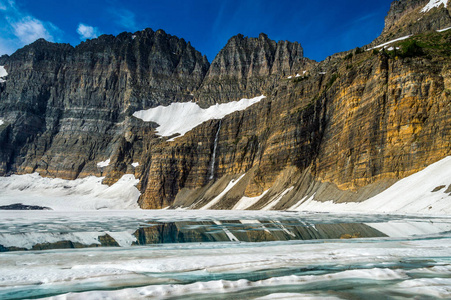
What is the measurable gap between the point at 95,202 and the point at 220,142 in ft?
201

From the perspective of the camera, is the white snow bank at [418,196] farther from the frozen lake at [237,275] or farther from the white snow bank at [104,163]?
the white snow bank at [104,163]

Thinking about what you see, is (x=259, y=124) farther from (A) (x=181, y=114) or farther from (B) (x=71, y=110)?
(B) (x=71, y=110)

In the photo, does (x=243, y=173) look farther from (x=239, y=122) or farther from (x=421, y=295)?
(x=421, y=295)

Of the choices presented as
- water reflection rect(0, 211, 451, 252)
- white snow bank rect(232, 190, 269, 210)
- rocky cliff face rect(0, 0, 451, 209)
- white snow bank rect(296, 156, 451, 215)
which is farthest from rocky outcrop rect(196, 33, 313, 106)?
water reflection rect(0, 211, 451, 252)

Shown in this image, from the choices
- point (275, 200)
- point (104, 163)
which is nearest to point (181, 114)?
point (104, 163)

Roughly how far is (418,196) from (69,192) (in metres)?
150

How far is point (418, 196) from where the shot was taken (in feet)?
139

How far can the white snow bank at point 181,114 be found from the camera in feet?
535

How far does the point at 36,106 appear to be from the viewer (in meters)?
187

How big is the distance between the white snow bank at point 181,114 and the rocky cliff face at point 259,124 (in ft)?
17.2

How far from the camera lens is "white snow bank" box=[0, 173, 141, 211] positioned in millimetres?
137375

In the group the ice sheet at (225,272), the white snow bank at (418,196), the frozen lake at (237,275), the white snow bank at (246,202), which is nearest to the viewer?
the frozen lake at (237,275)

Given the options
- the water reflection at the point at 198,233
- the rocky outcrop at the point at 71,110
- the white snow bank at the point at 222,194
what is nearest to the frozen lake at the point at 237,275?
the water reflection at the point at 198,233

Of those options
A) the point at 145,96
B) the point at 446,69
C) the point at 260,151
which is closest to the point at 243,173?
the point at 260,151
